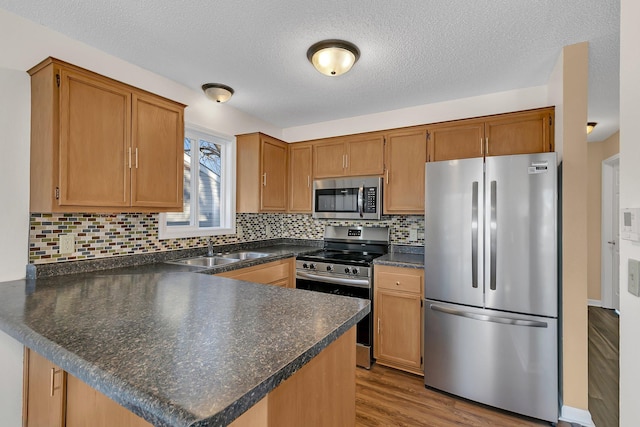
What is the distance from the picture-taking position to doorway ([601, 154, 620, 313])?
13.2ft

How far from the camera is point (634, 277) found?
0.97 m

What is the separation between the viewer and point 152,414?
0.61 meters

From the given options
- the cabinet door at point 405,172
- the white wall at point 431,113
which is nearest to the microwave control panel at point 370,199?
the cabinet door at point 405,172

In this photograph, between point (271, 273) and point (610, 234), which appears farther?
point (610, 234)

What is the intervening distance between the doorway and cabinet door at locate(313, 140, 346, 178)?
12.2 ft

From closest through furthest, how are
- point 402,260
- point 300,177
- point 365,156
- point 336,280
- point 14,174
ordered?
point 14,174 → point 402,260 → point 336,280 → point 365,156 → point 300,177

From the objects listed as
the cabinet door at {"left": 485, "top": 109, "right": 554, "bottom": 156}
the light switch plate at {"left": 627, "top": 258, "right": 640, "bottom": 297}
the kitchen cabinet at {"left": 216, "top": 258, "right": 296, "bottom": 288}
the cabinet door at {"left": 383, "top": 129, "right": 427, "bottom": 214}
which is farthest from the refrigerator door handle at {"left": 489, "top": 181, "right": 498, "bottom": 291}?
the kitchen cabinet at {"left": 216, "top": 258, "right": 296, "bottom": 288}

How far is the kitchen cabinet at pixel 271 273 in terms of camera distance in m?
2.46

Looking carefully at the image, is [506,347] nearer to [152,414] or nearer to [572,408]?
[572,408]

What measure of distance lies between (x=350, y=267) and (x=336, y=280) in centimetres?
19

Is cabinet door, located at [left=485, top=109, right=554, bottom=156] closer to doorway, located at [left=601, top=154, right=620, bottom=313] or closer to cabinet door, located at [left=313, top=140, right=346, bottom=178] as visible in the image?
cabinet door, located at [left=313, top=140, right=346, bottom=178]

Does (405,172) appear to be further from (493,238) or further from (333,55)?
A: (333,55)

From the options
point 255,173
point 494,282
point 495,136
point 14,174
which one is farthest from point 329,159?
point 14,174

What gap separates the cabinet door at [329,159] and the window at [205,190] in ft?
3.08
